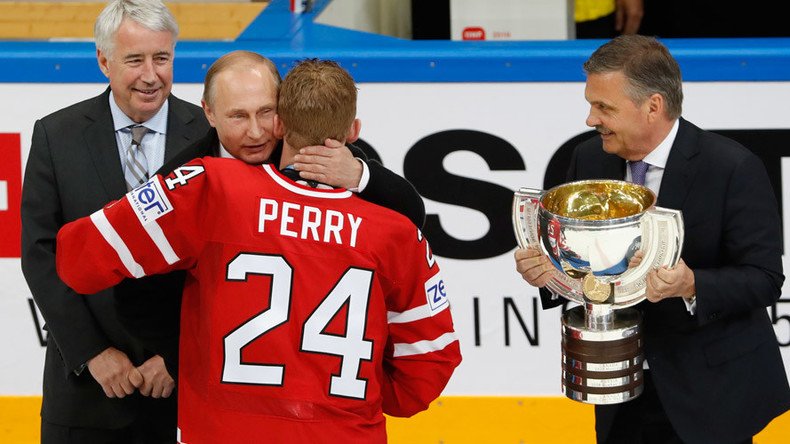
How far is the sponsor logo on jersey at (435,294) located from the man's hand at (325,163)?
30 centimetres

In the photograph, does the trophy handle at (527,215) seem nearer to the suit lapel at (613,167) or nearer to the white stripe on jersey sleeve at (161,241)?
the suit lapel at (613,167)

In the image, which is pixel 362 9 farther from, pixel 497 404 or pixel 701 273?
pixel 701 273

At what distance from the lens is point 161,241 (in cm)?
253

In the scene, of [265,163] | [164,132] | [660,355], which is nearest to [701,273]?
[660,355]

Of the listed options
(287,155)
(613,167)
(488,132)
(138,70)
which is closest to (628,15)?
(488,132)

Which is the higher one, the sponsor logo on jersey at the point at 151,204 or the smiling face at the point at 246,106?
the smiling face at the point at 246,106

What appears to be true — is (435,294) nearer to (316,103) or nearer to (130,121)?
(316,103)

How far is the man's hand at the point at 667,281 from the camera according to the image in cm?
271

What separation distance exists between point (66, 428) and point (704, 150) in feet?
5.74

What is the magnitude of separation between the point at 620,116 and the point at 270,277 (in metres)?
0.95

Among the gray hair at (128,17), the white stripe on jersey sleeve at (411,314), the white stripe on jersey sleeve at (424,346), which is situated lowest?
the white stripe on jersey sleeve at (424,346)

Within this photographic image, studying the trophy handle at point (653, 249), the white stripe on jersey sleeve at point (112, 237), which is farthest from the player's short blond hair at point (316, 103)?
the trophy handle at point (653, 249)

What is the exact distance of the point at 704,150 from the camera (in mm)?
2961

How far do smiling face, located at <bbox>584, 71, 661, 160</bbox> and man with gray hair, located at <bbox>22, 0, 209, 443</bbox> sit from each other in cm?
102
